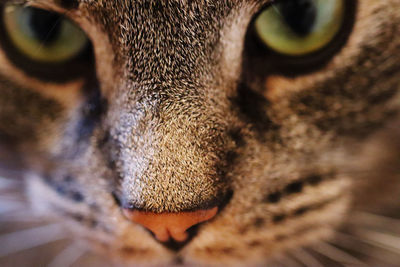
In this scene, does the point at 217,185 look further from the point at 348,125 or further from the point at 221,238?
the point at 348,125

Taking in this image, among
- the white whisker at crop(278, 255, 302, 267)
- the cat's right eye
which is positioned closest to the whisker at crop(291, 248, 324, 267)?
the white whisker at crop(278, 255, 302, 267)

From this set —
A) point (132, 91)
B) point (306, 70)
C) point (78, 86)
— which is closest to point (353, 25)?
point (306, 70)

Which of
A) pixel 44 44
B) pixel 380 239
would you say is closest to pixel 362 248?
pixel 380 239

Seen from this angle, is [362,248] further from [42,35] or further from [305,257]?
[42,35]

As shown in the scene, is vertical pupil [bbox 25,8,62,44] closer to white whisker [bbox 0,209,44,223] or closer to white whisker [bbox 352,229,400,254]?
white whisker [bbox 0,209,44,223]

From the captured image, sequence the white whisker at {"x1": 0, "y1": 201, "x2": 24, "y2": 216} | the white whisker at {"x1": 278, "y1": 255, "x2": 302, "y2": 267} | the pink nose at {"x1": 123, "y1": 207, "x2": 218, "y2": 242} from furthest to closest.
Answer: the white whisker at {"x1": 0, "y1": 201, "x2": 24, "y2": 216} < the white whisker at {"x1": 278, "y1": 255, "x2": 302, "y2": 267} < the pink nose at {"x1": 123, "y1": 207, "x2": 218, "y2": 242}

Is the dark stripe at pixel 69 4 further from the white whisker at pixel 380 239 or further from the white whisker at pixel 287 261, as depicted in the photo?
the white whisker at pixel 380 239

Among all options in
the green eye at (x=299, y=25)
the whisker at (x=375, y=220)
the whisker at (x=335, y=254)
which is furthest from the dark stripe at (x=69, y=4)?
the whisker at (x=375, y=220)
